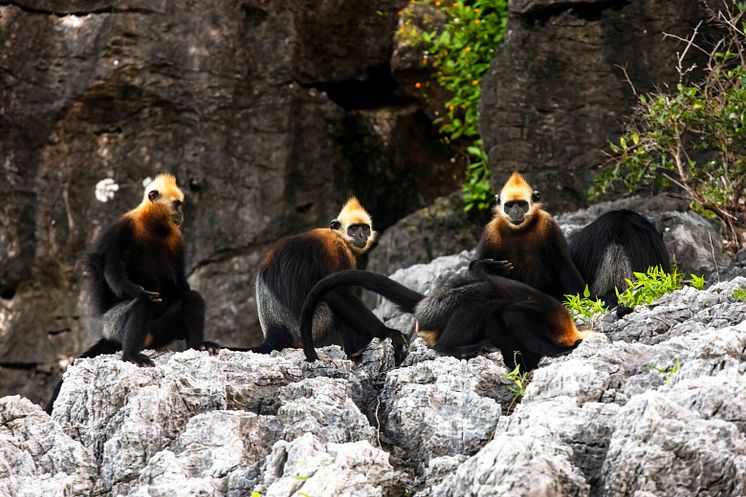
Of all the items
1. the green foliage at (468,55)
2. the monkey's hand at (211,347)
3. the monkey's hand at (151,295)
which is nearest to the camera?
the monkey's hand at (211,347)

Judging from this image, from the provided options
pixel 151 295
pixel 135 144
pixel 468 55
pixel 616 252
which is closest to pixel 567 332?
pixel 616 252

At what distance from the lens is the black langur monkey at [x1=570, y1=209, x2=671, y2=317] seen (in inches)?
341

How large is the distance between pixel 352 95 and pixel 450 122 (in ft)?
3.67

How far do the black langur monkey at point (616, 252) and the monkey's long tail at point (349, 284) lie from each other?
2038 mm

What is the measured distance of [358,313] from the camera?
7117 mm

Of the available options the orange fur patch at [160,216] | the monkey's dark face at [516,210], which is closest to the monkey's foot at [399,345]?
the monkey's dark face at [516,210]

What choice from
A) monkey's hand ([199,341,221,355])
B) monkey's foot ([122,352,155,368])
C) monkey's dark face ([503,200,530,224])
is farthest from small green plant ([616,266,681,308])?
monkey's foot ([122,352,155,368])

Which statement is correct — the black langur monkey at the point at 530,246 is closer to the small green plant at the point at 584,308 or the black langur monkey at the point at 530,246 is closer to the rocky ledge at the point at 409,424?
the small green plant at the point at 584,308

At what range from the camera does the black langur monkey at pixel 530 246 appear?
333 inches

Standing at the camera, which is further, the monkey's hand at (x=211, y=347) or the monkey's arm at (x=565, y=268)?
the monkey's arm at (x=565, y=268)

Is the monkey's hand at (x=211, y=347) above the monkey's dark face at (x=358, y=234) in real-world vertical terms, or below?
below

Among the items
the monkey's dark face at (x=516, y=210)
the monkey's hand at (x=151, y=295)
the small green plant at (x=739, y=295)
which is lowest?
the monkey's hand at (x=151, y=295)

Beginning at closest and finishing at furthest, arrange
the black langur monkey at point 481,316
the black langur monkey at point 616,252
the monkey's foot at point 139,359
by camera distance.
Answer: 1. the black langur monkey at point 481,316
2. the monkey's foot at point 139,359
3. the black langur monkey at point 616,252

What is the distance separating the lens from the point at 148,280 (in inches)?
319
